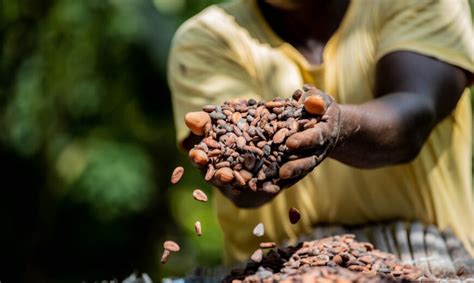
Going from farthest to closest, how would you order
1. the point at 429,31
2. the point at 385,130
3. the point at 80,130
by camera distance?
1. the point at 80,130
2. the point at 429,31
3. the point at 385,130

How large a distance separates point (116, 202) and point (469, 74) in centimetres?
261

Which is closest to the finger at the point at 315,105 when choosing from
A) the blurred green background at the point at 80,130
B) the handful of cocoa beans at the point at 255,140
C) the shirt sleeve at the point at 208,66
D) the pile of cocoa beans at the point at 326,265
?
the handful of cocoa beans at the point at 255,140

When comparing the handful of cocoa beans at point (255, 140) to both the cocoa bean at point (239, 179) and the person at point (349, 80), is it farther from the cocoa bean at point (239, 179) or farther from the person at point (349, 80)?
the person at point (349, 80)

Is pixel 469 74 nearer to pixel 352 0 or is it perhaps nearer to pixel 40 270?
pixel 352 0

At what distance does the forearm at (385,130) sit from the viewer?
64.5 inches

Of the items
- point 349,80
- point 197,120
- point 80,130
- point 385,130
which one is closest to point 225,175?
point 197,120

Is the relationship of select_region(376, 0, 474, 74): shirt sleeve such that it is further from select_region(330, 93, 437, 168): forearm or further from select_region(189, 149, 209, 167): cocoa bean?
select_region(189, 149, 209, 167): cocoa bean

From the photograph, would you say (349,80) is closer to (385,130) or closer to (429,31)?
(429,31)

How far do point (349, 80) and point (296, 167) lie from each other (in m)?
0.64

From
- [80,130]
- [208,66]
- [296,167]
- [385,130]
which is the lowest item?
[80,130]

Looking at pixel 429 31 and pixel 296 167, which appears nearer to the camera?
pixel 296 167

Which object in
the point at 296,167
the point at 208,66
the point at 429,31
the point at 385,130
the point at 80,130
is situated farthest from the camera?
the point at 80,130

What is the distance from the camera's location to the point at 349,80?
6.60 feet

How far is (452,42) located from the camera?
198cm
